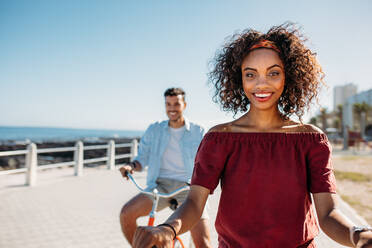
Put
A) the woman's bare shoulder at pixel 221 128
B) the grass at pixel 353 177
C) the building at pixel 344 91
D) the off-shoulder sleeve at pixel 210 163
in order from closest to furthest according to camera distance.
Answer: the off-shoulder sleeve at pixel 210 163
the woman's bare shoulder at pixel 221 128
the grass at pixel 353 177
the building at pixel 344 91

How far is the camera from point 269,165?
133cm

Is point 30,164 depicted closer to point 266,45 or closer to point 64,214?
point 64,214

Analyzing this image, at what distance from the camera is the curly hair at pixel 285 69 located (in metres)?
1.52

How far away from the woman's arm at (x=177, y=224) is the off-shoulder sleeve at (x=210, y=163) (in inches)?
1.5

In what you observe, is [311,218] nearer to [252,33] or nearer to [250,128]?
[250,128]

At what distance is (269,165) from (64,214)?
5624 mm

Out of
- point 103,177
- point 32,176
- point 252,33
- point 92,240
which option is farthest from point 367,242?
point 103,177

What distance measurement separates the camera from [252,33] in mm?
1587

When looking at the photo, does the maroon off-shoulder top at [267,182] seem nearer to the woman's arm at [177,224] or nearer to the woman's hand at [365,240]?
the woman's arm at [177,224]

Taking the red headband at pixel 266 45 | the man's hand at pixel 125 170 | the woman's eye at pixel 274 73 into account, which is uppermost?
the red headband at pixel 266 45

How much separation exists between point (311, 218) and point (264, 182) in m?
0.31

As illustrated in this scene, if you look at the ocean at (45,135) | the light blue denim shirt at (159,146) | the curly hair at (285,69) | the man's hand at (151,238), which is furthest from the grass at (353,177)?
the ocean at (45,135)

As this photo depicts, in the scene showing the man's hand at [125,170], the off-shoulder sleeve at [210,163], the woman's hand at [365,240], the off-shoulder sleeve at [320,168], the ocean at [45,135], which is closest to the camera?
the woman's hand at [365,240]

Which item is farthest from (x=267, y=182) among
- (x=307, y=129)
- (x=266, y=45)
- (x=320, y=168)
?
(x=266, y=45)
